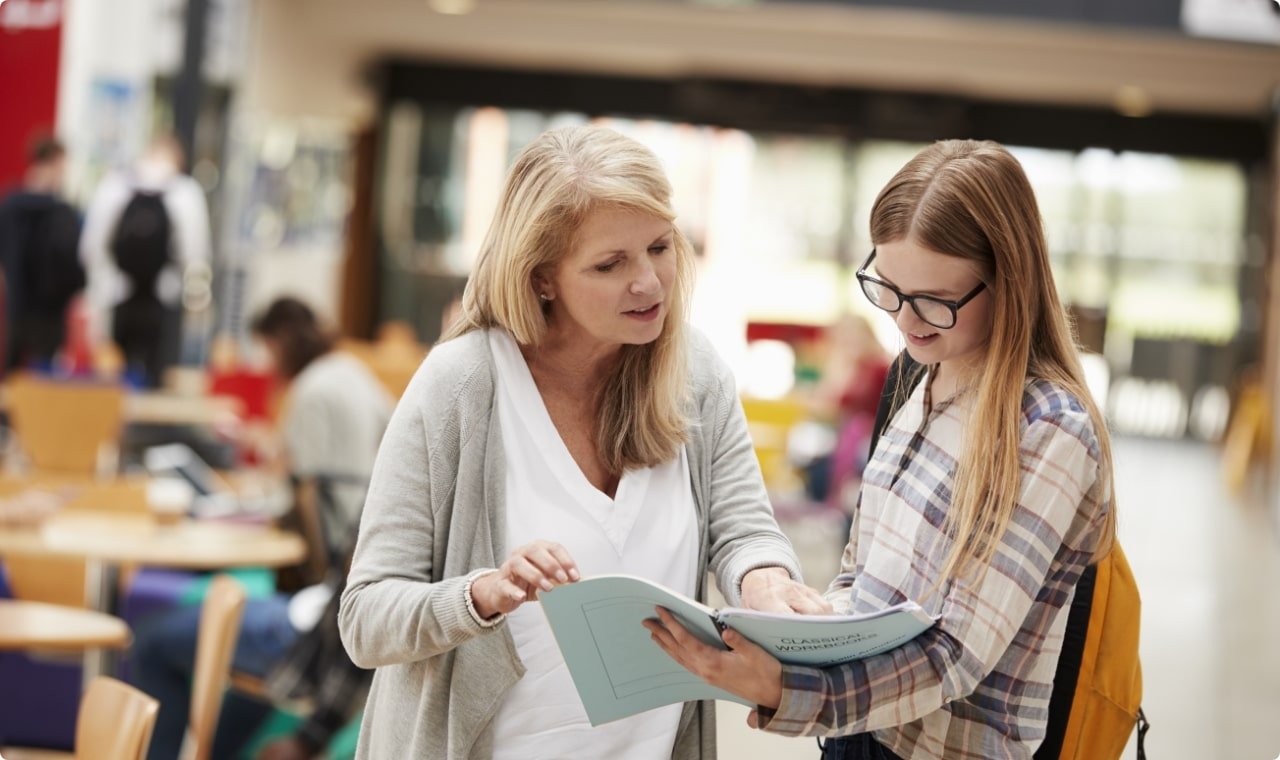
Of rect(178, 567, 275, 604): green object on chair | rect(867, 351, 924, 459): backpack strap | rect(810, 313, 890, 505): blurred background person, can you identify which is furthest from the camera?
rect(810, 313, 890, 505): blurred background person

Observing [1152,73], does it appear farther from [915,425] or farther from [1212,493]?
[915,425]

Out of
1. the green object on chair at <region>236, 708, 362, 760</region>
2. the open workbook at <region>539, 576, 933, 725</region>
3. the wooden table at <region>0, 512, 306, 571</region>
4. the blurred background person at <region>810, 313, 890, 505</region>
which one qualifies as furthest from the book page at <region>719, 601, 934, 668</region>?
the blurred background person at <region>810, 313, 890, 505</region>

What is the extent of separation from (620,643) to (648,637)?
33mm

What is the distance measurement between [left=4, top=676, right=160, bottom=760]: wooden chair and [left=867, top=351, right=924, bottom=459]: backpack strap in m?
1.17

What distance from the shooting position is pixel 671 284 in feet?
6.35

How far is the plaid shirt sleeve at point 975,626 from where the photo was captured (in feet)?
5.39

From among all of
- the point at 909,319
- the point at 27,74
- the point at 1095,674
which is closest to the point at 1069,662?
the point at 1095,674

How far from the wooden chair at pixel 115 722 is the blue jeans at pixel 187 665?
5.96ft

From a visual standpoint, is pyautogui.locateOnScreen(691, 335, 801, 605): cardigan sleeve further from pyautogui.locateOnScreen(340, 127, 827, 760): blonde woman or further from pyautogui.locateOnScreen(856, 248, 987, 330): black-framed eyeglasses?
pyautogui.locateOnScreen(856, 248, 987, 330): black-framed eyeglasses

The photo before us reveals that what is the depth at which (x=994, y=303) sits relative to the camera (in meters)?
1.76

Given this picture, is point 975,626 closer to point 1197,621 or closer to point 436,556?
point 436,556

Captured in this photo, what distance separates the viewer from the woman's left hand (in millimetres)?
1762

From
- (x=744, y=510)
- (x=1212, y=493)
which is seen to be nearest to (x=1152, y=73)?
(x=1212, y=493)

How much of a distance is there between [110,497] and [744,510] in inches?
157
